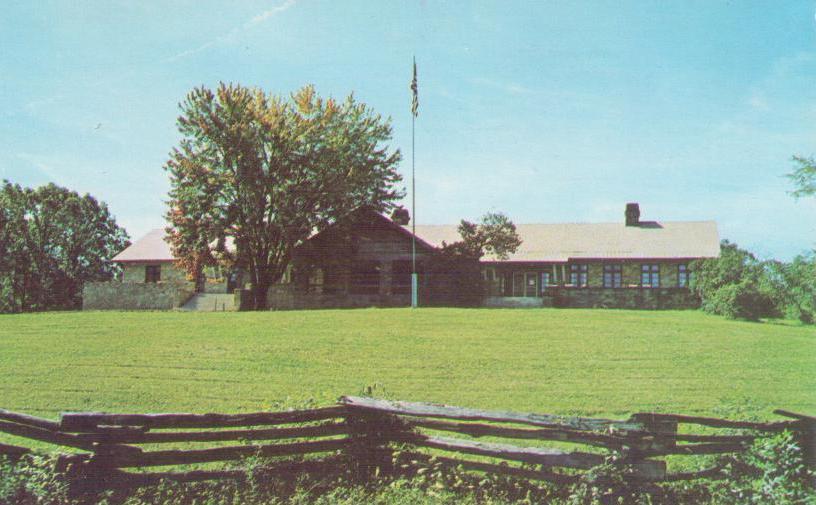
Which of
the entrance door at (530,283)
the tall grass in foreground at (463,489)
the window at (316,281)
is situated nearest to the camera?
the tall grass in foreground at (463,489)

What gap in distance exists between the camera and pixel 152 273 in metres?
43.9

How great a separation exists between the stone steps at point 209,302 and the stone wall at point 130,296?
2.72 feet

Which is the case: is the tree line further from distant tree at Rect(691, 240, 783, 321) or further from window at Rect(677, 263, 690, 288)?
window at Rect(677, 263, 690, 288)

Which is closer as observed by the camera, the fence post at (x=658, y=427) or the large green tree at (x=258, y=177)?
the fence post at (x=658, y=427)

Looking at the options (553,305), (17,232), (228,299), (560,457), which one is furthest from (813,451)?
(17,232)

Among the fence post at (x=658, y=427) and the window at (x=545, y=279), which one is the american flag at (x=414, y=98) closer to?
the window at (x=545, y=279)

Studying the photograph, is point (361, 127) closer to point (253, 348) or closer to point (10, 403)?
point (253, 348)

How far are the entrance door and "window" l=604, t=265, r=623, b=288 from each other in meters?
4.45

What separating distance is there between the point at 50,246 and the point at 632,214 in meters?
46.0

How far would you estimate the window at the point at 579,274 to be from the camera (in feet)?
126

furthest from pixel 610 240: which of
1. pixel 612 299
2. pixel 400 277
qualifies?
pixel 400 277

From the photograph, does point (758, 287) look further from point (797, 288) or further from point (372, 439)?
point (372, 439)

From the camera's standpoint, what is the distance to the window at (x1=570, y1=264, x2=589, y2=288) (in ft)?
126

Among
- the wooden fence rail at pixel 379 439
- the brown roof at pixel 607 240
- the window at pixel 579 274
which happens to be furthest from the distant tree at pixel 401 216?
the wooden fence rail at pixel 379 439
